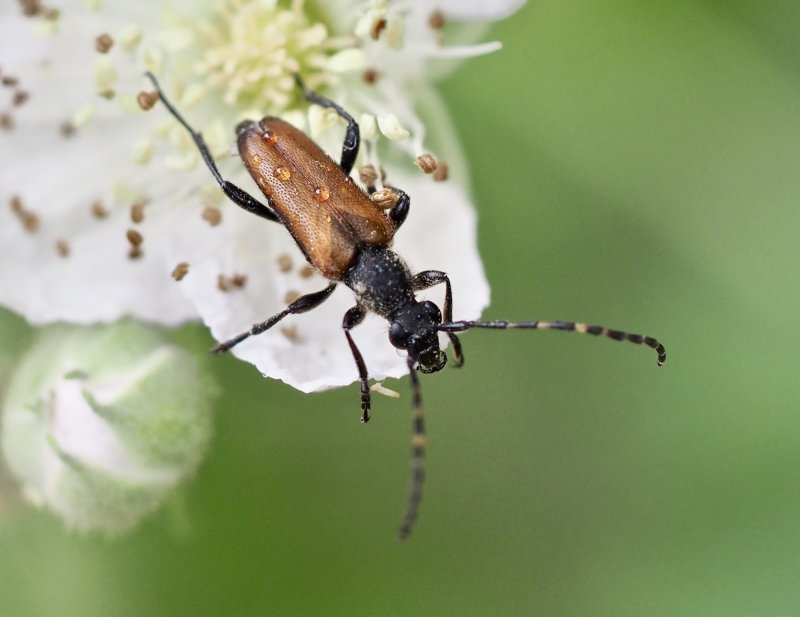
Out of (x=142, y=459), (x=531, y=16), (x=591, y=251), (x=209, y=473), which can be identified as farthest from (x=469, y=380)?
(x=142, y=459)

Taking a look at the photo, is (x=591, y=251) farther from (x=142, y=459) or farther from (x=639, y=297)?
(x=142, y=459)

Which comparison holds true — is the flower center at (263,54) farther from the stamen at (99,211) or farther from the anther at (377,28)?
the stamen at (99,211)

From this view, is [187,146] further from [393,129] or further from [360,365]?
[360,365]

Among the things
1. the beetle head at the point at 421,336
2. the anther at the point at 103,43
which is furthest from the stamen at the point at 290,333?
the anther at the point at 103,43

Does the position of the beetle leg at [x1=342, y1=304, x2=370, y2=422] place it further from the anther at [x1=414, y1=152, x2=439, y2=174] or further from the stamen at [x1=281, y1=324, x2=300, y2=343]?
the anther at [x1=414, y1=152, x2=439, y2=174]

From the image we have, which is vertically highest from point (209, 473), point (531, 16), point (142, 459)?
point (531, 16)

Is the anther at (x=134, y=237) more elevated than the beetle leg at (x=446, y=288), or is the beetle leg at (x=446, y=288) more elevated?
the beetle leg at (x=446, y=288)
